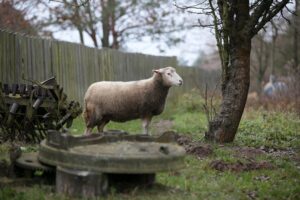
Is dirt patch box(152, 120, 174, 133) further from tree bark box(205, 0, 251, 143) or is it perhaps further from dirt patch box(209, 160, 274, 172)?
dirt patch box(209, 160, 274, 172)

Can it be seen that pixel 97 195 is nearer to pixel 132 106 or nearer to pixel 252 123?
pixel 132 106

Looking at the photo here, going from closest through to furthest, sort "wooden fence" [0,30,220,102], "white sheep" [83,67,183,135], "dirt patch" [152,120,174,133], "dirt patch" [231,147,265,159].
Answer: "dirt patch" [231,147,265,159]
"white sheep" [83,67,183,135]
"wooden fence" [0,30,220,102]
"dirt patch" [152,120,174,133]

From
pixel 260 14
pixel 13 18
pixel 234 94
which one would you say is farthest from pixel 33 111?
pixel 13 18

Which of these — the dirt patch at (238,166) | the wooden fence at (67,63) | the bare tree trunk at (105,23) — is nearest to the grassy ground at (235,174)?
the dirt patch at (238,166)

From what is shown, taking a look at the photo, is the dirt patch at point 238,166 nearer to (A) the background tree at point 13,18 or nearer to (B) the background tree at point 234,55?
(B) the background tree at point 234,55

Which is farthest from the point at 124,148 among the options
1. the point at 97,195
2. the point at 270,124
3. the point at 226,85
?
the point at 270,124

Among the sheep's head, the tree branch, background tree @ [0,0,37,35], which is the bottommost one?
the sheep's head

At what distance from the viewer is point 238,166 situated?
8.37 m

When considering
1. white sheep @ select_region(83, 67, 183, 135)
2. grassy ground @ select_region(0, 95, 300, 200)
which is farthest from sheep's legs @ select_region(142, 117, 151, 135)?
grassy ground @ select_region(0, 95, 300, 200)

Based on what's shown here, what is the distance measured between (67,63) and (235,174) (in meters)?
9.91

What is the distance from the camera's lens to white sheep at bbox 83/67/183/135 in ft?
35.9

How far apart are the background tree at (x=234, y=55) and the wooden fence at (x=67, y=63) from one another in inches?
195

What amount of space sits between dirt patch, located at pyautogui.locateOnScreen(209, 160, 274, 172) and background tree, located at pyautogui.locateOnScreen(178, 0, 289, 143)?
249 centimetres

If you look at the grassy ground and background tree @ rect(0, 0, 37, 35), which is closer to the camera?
the grassy ground
